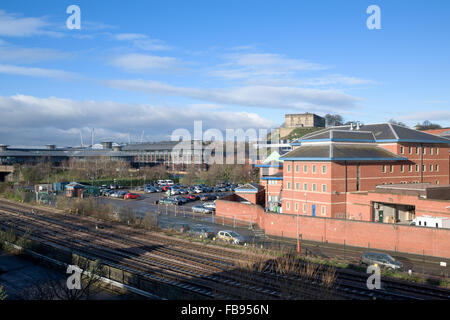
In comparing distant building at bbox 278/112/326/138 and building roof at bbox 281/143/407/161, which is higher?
distant building at bbox 278/112/326/138

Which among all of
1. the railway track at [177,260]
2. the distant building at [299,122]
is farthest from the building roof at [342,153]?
the distant building at [299,122]

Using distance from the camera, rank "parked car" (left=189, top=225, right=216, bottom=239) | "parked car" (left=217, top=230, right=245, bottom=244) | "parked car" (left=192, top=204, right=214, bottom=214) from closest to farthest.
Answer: "parked car" (left=217, top=230, right=245, bottom=244) → "parked car" (left=189, top=225, right=216, bottom=239) → "parked car" (left=192, top=204, right=214, bottom=214)

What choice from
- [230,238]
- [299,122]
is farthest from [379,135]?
[299,122]

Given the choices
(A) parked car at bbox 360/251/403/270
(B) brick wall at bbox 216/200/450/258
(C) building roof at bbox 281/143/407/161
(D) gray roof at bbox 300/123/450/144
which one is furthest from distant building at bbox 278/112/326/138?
(A) parked car at bbox 360/251/403/270

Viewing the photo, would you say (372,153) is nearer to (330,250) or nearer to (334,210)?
(334,210)

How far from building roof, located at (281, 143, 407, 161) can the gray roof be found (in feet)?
2.85

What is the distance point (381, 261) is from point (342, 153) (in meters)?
13.2

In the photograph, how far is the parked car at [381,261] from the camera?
23281 mm

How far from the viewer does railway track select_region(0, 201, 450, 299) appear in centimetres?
1794

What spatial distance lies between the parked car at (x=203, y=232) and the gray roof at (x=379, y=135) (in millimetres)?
14015

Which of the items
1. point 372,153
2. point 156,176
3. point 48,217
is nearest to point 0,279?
point 48,217

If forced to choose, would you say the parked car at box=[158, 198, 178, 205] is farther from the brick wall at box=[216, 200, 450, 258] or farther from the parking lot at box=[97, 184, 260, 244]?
the brick wall at box=[216, 200, 450, 258]

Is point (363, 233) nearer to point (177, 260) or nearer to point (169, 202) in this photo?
point (177, 260)
